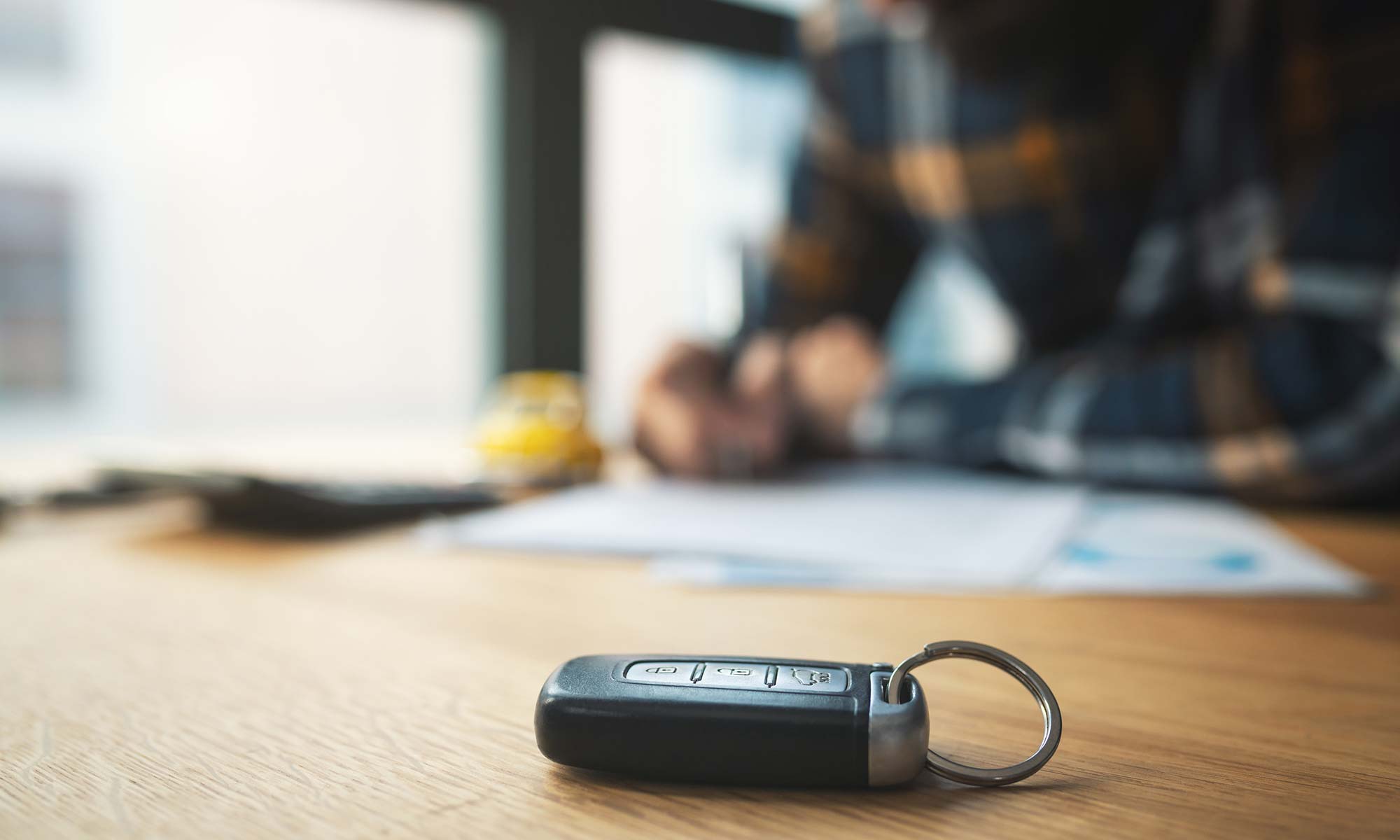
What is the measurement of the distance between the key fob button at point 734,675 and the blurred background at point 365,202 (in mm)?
854

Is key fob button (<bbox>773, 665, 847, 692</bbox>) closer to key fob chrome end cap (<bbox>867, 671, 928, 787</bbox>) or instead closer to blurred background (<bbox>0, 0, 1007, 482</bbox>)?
key fob chrome end cap (<bbox>867, 671, 928, 787</bbox>)

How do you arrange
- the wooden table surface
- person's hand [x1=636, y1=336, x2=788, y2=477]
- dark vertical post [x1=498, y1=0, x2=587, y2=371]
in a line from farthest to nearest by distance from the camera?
dark vertical post [x1=498, y1=0, x2=587, y2=371]
person's hand [x1=636, y1=336, x2=788, y2=477]
the wooden table surface

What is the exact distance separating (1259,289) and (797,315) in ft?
1.73

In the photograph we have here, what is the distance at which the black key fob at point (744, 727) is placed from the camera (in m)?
0.20

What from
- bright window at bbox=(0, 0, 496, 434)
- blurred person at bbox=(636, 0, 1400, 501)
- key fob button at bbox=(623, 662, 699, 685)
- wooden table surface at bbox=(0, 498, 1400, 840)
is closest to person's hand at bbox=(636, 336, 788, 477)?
blurred person at bbox=(636, 0, 1400, 501)

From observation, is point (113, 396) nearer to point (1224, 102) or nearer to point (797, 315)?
point (797, 315)

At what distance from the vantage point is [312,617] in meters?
0.38

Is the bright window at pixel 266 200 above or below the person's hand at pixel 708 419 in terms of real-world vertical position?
above

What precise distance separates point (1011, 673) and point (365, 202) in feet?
11.9

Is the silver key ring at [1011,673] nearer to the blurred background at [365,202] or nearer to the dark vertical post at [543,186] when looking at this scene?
the blurred background at [365,202]

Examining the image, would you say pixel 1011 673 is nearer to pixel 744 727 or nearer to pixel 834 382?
pixel 744 727

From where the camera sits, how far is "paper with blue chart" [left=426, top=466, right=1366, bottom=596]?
43 centimetres

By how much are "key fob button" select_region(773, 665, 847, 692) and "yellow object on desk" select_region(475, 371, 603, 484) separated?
577mm

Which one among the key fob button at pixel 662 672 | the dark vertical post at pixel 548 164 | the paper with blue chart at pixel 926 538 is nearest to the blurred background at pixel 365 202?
the dark vertical post at pixel 548 164
